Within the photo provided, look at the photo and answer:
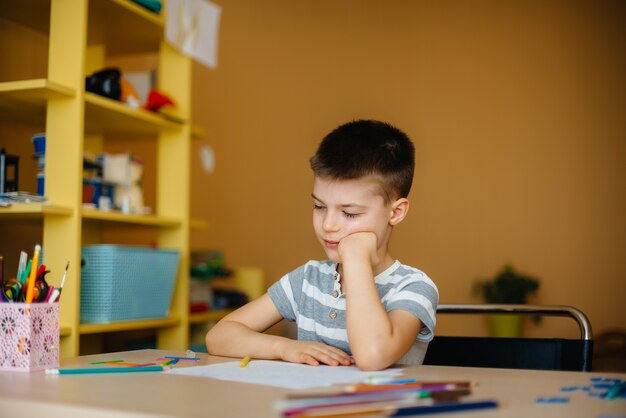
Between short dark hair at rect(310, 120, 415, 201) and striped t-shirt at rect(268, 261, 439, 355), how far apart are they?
170 mm

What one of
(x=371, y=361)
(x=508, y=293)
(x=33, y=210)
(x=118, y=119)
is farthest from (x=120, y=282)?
(x=508, y=293)

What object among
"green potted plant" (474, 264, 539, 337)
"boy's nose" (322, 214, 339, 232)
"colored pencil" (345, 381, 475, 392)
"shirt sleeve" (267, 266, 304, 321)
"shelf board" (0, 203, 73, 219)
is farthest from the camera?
"green potted plant" (474, 264, 539, 337)

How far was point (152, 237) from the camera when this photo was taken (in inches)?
151

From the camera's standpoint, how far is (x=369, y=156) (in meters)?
1.35

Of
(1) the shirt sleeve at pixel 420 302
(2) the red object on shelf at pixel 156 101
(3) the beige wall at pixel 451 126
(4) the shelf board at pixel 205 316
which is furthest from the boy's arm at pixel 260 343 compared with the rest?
(3) the beige wall at pixel 451 126

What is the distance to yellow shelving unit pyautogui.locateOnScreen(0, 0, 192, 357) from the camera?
2.07 m

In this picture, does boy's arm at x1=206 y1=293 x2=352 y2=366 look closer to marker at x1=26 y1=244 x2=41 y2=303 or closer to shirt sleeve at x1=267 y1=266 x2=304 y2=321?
shirt sleeve at x1=267 y1=266 x2=304 y2=321

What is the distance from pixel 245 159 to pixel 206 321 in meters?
1.60

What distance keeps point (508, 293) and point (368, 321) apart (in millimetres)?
2866

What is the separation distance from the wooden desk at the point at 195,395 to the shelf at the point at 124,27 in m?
1.54

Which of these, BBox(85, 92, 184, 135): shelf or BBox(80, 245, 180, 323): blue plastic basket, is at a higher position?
BBox(85, 92, 184, 135): shelf

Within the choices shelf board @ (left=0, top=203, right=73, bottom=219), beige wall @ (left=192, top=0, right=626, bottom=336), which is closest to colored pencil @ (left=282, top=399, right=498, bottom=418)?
shelf board @ (left=0, top=203, right=73, bottom=219)

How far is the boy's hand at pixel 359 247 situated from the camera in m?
1.20

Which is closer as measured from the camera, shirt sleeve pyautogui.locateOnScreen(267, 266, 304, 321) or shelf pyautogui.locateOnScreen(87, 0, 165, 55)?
shirt sleeve pyautogui.locateOnScreen(267, 266, 304, 321)
